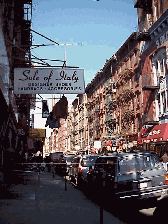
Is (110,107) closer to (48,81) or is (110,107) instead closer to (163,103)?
(163,103)

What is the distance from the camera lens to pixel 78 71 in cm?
1012

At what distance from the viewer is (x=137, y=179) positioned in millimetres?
9250

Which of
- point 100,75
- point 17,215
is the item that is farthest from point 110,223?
point 100,75

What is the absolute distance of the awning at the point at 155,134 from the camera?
22816 mm

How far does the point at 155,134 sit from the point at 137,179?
621 inches

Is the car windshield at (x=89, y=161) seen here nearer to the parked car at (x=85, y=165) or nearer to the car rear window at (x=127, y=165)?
the parked car at (x=85, y=165)

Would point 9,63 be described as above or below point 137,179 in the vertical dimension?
above

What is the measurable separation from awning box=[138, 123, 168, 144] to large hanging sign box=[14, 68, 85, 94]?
1425 cm

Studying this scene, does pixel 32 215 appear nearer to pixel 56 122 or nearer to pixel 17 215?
pixel 17 215

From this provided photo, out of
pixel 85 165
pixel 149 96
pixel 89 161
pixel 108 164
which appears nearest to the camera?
pixel 108 164

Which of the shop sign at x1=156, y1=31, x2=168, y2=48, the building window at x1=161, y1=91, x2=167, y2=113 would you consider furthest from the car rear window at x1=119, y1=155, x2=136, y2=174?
the shop sign at x1=156, y1=31, x2=168, y2=48

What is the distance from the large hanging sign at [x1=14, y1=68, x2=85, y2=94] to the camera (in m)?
9.61

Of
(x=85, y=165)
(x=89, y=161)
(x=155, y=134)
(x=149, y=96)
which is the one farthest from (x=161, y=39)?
(x=85, y=165)

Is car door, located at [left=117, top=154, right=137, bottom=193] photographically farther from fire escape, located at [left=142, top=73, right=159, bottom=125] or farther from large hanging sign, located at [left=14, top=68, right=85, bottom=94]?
fire escape, located at [left=142, top=73, right=159, bottom=125]
